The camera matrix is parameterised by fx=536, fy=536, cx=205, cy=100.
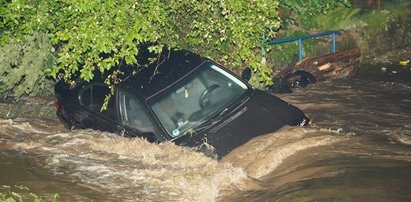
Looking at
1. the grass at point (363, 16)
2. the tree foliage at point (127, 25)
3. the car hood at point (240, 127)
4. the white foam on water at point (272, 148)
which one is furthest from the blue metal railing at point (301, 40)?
the white foam on water at point (272, 148)

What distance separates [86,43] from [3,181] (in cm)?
187

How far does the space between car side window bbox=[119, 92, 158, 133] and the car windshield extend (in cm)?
18

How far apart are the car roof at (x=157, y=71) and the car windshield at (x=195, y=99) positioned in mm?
110

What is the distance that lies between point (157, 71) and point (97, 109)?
3.41 feet

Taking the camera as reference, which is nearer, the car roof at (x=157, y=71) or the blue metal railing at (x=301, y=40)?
the car roof at (x=157, y=71)

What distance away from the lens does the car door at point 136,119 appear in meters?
6.81

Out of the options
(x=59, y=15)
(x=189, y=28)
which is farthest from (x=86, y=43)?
(x=189, y=28)

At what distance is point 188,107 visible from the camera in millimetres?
6941

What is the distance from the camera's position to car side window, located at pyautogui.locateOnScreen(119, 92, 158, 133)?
22.6 feet

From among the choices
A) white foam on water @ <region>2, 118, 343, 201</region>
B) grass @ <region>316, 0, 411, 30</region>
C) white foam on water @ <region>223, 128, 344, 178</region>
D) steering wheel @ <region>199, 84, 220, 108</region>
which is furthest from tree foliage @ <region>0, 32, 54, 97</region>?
grass @ <region>316, 0, 411, 30</region>

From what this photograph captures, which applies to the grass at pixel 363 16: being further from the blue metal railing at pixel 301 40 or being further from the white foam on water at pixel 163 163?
the white foam on water at pixel 163 163

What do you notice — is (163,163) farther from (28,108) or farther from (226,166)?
(28,108)

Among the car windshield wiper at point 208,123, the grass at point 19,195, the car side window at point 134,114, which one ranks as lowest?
the grass at point 19,195

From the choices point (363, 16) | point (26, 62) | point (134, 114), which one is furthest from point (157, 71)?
point (363, 16)
